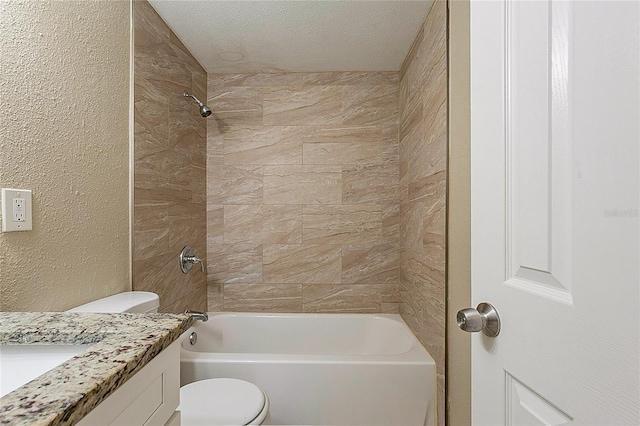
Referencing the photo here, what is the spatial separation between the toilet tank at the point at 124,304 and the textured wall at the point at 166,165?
228 millimetres

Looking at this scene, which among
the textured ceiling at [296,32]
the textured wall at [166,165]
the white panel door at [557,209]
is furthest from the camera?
the textured ceiling at [296,32]

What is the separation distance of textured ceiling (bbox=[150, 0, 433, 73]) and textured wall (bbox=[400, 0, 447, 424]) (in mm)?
144

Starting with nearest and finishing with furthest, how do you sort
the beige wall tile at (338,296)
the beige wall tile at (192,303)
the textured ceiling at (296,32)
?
the textured ceiling at (296,32) → the beige wall tile at (192,303) → the beige wall tile at (338,296)

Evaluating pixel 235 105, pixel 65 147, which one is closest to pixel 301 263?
pixel 235 105

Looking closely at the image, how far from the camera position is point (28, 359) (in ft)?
2.36

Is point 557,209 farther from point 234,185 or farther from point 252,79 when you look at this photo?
point 252,79

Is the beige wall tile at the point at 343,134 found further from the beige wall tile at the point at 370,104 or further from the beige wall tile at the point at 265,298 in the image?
the beige wall tile at the point at 265,298

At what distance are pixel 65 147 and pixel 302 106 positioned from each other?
165 cm

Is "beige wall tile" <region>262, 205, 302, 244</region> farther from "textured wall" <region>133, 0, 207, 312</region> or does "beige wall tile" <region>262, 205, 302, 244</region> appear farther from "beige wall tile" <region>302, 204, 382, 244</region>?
"textured wall" <region>133, 0, 207, 312</region>

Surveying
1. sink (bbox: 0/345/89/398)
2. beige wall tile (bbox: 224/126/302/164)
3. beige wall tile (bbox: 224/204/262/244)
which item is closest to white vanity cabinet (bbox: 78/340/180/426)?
sink (bbox: 0/345/89/398)

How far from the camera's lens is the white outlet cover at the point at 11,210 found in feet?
3.25

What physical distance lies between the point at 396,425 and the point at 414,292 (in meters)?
0.74

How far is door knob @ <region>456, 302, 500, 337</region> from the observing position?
2.25 feet

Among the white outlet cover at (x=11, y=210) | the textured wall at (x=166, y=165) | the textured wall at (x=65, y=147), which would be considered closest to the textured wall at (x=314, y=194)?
the textured wall at (x=166, y=165)
